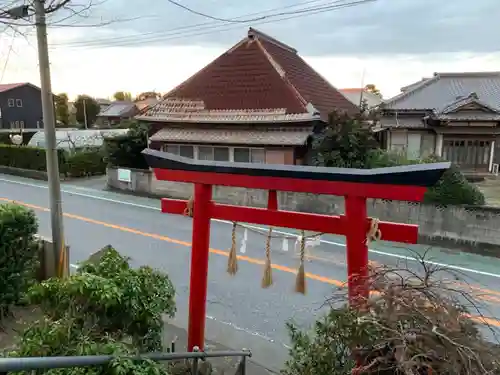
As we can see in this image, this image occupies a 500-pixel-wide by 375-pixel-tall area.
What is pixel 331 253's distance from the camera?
10555 millimetres

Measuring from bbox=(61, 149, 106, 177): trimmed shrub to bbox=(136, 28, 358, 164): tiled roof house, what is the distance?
513cm

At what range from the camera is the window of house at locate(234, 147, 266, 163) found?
16438 mm

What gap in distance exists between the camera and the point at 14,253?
5.82 m

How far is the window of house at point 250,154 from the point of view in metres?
16.4

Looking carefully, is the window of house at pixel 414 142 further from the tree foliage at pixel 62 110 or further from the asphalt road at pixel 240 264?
the tree foliage at pixel 62 110

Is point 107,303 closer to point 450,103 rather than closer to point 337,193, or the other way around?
point 337,193

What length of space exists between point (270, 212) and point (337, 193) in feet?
2.51

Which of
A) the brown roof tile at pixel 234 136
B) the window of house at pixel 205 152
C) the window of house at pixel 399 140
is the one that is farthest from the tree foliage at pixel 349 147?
the window of house at pixel 399 140

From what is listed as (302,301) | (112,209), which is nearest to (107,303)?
(302,301)

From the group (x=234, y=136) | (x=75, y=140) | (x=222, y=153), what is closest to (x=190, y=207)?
(x=234, y=136)

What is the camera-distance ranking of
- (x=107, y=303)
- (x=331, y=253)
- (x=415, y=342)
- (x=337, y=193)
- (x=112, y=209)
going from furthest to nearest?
(x=112, y=209), (x=331, y=253), (x=337, y=193), (x=107, y=303), (x=415, y=342)

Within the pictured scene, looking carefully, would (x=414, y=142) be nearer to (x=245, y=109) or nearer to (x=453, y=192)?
(x=245, y=109)

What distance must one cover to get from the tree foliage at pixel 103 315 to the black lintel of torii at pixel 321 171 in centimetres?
114

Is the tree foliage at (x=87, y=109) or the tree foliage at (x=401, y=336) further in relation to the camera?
the tree foliage at (x=87, y=109)
